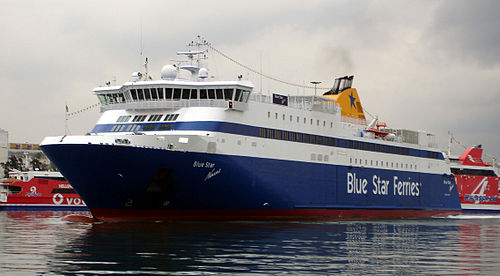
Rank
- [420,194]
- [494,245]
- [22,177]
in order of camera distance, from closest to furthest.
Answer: [494,245] < [420,194] < [22,177]

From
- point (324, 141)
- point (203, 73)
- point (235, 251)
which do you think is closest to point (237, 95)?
→ point (203, 73)

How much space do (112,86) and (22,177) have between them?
33615 mm

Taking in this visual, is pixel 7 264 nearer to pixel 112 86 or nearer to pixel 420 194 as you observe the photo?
pixel 112 86

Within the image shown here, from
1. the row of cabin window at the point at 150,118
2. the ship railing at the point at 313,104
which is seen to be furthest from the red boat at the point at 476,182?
the row of cabin window at the point at 150,118

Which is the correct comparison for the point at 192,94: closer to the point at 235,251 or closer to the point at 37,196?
the point at 235,251

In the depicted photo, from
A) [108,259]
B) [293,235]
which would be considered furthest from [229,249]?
[293,235]

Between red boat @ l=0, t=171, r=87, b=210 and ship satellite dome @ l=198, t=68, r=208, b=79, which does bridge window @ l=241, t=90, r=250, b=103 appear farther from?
red boat @ l=0, t=171, r=87, b=210

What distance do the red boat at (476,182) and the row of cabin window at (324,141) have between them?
70.9 ft

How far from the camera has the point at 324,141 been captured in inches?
1619

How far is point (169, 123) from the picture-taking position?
33.8 meters

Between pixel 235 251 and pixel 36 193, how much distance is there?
48.3 m

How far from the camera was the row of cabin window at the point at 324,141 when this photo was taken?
36.8 metres

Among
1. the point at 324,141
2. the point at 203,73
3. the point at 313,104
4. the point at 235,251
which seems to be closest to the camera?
the point at 235,251

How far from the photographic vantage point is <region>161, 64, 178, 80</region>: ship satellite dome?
116ft
